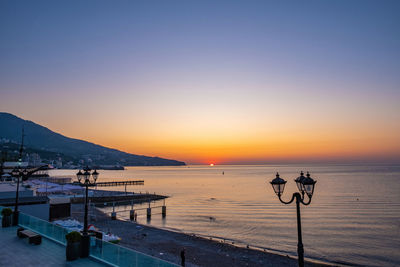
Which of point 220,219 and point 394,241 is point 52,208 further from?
point 394,241

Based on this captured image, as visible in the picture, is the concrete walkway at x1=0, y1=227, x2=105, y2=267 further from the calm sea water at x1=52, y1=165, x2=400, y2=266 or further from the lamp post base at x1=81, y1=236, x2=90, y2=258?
the calm sea water at x1=52, y1=165, x2=400, y2=266

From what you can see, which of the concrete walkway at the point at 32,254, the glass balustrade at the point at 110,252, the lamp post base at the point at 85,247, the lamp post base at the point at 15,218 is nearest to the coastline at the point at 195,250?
the lamp post base at the point at 15,218

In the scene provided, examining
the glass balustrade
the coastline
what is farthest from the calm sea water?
the glass balustrade

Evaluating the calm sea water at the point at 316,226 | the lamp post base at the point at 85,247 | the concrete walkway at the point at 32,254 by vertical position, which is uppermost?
the lamp post base at the point at 85,247

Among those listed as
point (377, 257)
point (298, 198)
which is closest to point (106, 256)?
point (298, 198)

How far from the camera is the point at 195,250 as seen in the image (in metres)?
27.9

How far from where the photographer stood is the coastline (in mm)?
24438

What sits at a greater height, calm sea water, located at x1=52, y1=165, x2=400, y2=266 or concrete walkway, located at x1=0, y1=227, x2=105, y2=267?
concrete walkway, located at x1=0, y1=227, x2=105, y2=267

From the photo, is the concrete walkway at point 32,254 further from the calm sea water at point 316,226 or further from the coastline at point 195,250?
the calm sea water at point 316,226

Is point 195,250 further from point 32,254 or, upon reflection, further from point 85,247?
point 32,254

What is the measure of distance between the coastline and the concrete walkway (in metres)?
12.6

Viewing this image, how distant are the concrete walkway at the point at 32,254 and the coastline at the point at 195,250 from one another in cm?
1265

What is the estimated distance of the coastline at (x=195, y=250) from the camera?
2444 centimetres

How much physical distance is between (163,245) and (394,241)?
2685 centimetres
